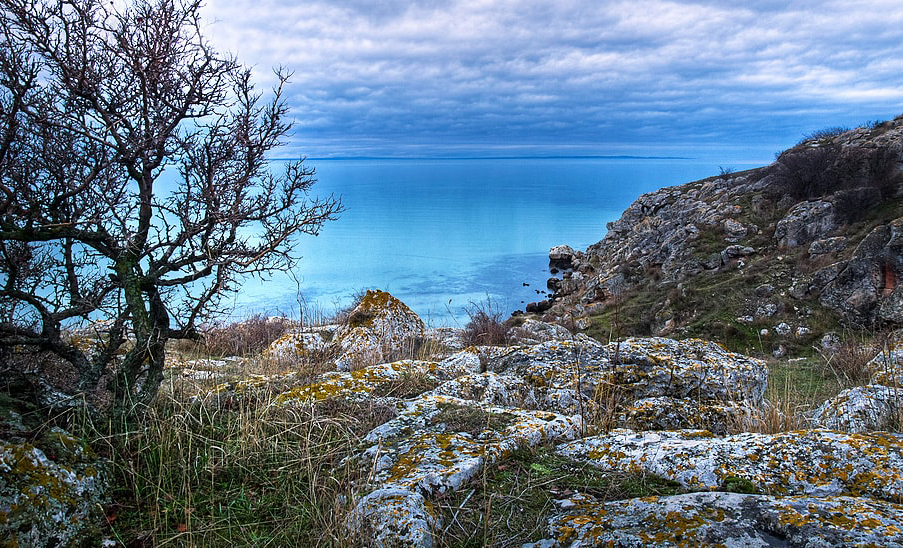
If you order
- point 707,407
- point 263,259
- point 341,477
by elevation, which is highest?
point 263,259

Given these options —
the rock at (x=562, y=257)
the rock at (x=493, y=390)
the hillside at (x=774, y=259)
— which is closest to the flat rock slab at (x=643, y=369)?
the rock at (x=493, y=390)

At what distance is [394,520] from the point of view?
9.05 ft

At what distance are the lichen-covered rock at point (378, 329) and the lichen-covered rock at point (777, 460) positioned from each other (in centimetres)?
615

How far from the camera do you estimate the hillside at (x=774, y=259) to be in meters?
19.7

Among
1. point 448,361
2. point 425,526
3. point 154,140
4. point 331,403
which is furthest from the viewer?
point 448,361

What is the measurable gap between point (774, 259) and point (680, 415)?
24.6m

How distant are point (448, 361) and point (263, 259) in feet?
8.92

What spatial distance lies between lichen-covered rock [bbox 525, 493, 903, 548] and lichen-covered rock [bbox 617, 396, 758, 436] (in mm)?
2244

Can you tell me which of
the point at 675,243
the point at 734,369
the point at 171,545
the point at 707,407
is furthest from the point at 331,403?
the point at 675,243

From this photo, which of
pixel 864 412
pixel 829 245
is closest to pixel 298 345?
pixel 864 412

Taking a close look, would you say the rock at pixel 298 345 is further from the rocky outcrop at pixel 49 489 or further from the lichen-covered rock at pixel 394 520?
the lichen-covered rock at pixel 394 520

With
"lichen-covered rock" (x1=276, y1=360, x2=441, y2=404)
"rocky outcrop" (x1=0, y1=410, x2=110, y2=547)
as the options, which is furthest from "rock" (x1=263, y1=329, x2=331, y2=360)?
"rocky outcrop" (x1=0, y1=410, x2=110, y2=547)

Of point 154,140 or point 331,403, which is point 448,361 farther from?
point 154,140

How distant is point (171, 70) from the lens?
4.51m
